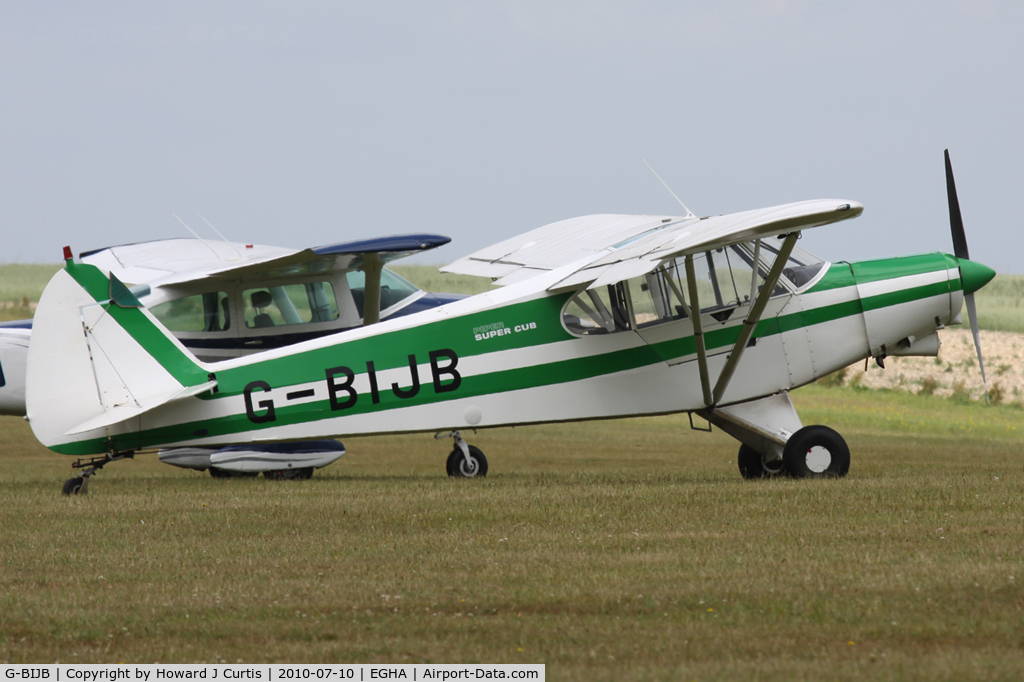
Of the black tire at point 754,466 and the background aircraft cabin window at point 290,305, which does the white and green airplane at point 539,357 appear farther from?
the background aircraft cabin window at point 290,305

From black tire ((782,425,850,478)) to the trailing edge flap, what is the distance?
5712 millimetres

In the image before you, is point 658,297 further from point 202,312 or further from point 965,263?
point 202,312

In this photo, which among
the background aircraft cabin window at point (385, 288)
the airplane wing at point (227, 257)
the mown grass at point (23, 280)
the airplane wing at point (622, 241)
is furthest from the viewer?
the mown grass at point (23, 280)

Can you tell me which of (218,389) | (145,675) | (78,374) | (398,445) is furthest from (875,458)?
(145,675)

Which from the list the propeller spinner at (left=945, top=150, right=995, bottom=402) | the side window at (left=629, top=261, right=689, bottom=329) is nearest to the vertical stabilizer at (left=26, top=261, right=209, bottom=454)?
the side window at (left=629, top=261, right=689, bottom=329)

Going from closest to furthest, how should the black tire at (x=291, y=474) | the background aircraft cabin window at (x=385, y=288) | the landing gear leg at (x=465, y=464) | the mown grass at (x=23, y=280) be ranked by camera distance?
the black tire at (x=291, y=474), the landing gear leg at (x=465, y=464), the background aircraft cabin window at (x=385, y=288), the mown grass at (x=23, y=280)

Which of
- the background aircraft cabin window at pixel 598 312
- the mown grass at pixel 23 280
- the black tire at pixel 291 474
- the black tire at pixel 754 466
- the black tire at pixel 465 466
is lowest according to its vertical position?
the black tire at pixel 754 466

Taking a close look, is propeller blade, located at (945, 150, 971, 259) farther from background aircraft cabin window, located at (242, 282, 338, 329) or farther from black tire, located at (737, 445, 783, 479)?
background aircraft cabin window, located at (242, 282, 338, 329)

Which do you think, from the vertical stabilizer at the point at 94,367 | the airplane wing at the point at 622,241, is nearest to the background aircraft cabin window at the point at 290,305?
the airplane wing at the point at 622,241

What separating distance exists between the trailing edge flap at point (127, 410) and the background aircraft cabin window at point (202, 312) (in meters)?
3.67

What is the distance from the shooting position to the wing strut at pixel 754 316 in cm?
1063

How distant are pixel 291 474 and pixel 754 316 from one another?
565 cm

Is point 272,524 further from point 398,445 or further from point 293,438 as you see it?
point 398,445

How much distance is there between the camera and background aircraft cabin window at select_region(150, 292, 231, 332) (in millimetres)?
14344
